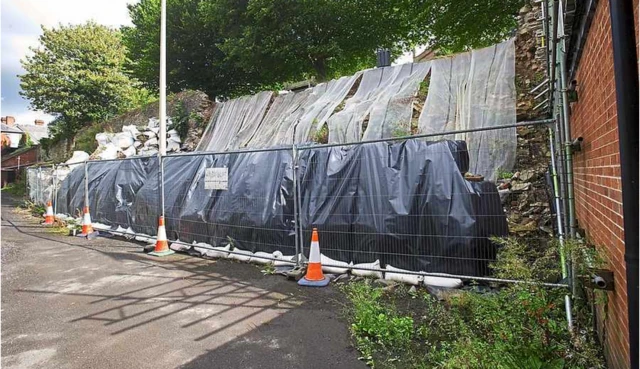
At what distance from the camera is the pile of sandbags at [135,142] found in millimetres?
15023

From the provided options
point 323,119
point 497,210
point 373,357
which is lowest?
point 373,357

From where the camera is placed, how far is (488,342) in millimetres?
2768

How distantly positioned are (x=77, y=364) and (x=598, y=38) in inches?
183

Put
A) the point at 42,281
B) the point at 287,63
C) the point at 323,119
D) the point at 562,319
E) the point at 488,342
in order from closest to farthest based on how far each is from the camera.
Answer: the point at 488,342 < the point at 562,319 < the point at 42,281 < the point at 323,119 < the point at 287,63

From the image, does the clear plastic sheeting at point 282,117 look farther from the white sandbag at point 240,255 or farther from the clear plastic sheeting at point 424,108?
the white sandbag at point 240,255

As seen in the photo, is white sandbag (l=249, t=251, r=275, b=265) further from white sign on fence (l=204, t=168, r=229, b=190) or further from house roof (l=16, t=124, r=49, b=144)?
house roof (l=16, t=124, r=49, b=144)

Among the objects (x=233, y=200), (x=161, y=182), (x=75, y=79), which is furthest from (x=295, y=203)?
(x=75, y=79)

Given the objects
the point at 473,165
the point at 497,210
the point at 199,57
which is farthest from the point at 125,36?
the point at 497,210

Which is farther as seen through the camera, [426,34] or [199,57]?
[199,57]

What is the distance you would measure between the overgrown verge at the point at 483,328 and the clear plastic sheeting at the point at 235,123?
10.1m

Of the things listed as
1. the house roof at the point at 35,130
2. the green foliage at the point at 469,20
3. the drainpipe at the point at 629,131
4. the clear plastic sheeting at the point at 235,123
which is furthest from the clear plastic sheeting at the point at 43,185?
the house roof at the point at 35,130

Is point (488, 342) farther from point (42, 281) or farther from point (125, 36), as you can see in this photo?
point (125, 36)

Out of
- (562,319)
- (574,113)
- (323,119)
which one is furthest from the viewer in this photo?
(323,119)

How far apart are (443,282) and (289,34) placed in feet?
46.8
